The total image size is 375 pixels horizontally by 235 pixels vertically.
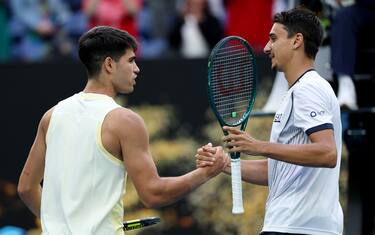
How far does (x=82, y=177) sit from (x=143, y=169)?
31 cm

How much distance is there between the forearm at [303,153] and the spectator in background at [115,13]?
624cm

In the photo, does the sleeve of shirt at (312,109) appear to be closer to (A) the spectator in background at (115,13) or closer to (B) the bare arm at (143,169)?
(B) the bare arm at (143,169)

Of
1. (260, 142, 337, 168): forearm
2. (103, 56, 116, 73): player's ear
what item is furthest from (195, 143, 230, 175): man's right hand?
(103, 56, 116, 73): player's ear

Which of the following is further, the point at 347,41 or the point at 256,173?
the point at 347,41

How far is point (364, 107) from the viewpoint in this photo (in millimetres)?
9055

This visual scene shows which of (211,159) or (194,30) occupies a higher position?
(211,159)

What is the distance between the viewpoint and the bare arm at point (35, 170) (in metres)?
5.94

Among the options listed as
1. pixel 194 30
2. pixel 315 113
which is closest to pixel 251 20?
pixel 194 30

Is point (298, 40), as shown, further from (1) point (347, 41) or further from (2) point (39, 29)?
(2) point (39, 29)

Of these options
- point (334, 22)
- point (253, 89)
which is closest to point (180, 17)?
point (334, 22)

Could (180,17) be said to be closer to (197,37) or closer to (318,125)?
(197,37)

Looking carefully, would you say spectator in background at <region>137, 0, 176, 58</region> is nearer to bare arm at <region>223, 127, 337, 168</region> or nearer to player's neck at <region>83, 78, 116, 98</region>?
player's neck at <region>83, 78, 116, 98</region>

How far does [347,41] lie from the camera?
891 cm

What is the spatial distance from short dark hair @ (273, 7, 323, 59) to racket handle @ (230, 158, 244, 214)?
74cm
